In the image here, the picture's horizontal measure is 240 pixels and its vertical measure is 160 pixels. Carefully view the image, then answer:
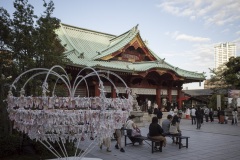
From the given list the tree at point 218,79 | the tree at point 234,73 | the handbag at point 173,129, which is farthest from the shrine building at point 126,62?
the tree at point 218,79

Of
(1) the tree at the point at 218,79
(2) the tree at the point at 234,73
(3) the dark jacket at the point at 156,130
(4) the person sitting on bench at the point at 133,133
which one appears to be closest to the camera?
(3) the dark jacket at the point at 156,130

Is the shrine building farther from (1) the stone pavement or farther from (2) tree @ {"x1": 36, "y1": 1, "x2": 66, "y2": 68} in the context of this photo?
(1) the stone pavement

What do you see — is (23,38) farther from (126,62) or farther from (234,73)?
(234,73)

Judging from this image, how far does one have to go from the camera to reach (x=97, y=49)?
103 feet

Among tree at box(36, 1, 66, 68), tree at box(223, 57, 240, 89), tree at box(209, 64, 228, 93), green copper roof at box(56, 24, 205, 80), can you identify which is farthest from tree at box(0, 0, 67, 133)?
tree at box(209, 64, 228, 93)

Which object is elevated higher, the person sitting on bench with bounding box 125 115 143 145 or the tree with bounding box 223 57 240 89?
the tree with bounding box 223 57 240 89

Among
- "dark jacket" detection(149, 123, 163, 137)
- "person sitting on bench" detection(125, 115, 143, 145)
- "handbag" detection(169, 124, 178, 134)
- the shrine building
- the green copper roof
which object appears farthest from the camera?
the shrine building

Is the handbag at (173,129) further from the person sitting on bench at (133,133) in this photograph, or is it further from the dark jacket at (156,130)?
the person sitting on bench at (133,133)

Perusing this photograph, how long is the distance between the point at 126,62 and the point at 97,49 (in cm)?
463

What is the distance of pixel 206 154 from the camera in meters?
10.2

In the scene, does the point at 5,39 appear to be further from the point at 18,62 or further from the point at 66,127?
the point at 66,127

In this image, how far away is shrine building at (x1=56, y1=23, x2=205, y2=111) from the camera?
83.3 ft

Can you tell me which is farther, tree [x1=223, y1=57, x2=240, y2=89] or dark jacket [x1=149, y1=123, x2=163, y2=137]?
tree [x1=223, y1=57, x2=240, y2=89]

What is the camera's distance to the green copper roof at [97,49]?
24.7 meters
